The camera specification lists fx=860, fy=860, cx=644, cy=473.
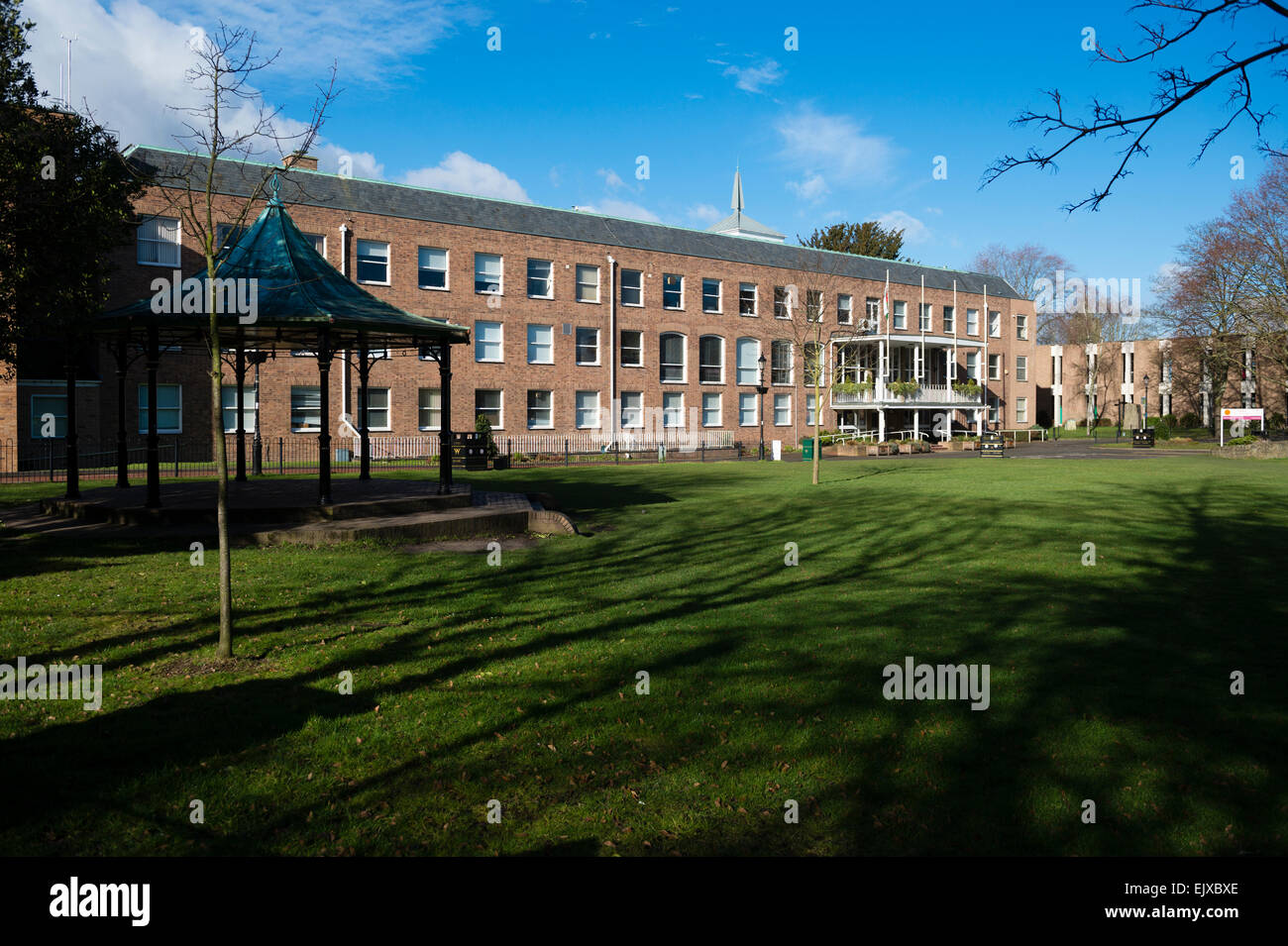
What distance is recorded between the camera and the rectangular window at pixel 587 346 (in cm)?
4422

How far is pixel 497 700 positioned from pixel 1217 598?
789cm

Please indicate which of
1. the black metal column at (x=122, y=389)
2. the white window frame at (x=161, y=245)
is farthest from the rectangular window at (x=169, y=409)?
the black metal column at (x=122, y=389)

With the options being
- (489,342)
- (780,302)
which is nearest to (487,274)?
(489,342)

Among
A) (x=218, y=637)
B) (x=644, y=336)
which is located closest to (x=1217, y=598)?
(x=218, y=637)

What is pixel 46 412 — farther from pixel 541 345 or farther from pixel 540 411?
pixel 541 345

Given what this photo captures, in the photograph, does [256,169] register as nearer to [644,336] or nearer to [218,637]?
[644,336]

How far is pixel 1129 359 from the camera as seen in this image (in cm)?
7919

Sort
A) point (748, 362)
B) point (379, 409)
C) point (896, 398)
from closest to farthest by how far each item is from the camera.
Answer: point (379, 409)
point (896, 398)
point (748, 362)

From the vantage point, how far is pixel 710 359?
49.2 metres

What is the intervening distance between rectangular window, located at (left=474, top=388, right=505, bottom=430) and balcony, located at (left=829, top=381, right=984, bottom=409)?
21.0m

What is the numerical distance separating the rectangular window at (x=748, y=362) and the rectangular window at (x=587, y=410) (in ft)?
32.7

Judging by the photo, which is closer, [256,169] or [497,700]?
[497,700]

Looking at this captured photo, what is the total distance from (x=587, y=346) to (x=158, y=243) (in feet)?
64.2

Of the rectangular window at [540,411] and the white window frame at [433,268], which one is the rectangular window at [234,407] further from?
the rectangular window at [540,411]
